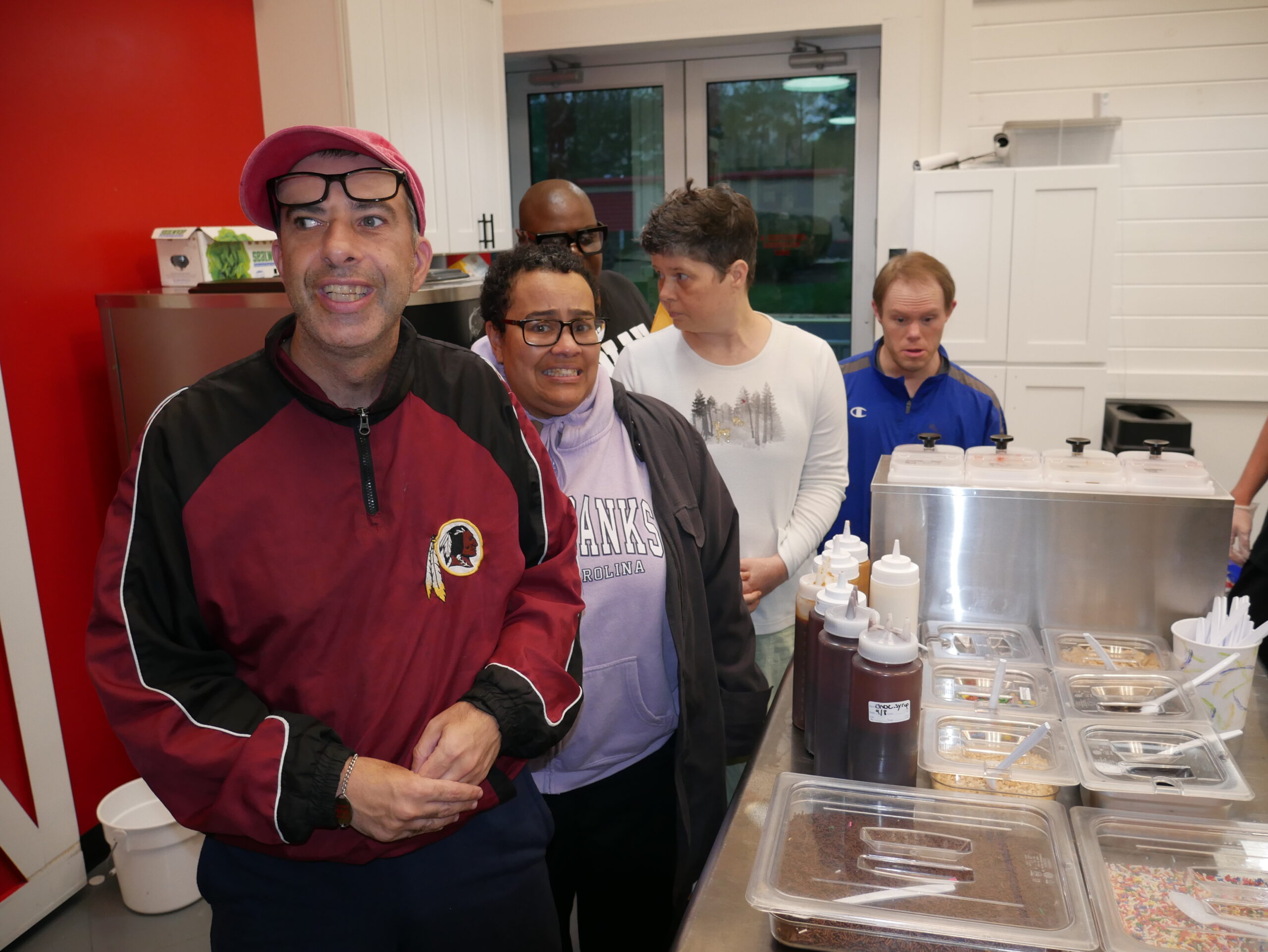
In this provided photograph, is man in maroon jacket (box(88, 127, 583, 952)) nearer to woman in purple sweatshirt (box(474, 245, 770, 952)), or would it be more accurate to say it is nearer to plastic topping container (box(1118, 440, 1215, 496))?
woman in purple sweatshirt (box(474, 245, 770, 952))

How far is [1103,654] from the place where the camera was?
1466mm

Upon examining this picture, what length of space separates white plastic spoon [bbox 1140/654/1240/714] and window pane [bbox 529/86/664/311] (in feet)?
12.7

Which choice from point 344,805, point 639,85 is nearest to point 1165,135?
point 639,85

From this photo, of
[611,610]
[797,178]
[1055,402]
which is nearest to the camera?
[611,610]

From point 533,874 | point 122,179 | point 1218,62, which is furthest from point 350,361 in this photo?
point 1218,62

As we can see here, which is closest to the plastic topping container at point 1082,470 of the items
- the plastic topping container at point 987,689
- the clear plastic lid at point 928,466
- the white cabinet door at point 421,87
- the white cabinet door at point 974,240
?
the clear plastic lid at point 928,466

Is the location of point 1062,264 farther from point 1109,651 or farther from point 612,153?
point 1109,651

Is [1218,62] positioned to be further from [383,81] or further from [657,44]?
[383,81]

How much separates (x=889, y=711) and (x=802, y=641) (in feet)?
0.84

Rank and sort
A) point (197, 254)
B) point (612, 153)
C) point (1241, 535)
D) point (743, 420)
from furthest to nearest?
point (612, 153) → point (197, 254) → point (743, 420) → point (1241, 535)

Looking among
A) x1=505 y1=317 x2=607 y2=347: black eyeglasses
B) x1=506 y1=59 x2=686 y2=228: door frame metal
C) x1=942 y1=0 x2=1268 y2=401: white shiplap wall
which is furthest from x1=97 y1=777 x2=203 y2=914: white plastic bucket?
x1=942 y1=0 x2=1268 y2=401: white shiplap wall

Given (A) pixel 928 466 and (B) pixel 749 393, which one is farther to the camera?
(B) pixel 749 393

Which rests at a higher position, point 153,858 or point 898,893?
point 898,893

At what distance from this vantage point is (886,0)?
423 cm
